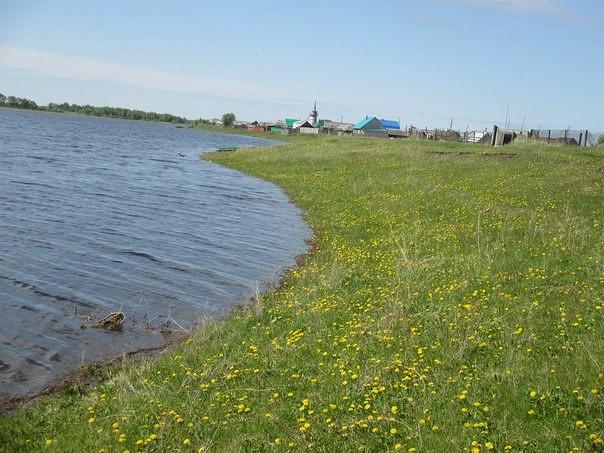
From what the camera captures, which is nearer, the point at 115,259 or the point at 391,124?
the point at 115,259

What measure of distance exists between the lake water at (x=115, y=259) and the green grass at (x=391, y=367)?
1.28 m

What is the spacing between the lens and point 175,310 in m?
13.9

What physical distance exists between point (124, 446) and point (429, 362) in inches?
164

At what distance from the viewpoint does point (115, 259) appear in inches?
701

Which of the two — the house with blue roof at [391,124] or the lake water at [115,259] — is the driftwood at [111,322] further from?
the house with blue roof at [391,124]

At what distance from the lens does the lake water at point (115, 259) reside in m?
11.7

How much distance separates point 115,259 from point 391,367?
11.3 metres

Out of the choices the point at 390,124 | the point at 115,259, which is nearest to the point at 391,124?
the point at 390,124

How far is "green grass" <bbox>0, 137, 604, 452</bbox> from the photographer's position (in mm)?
7059

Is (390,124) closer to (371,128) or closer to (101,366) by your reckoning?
(371,128)

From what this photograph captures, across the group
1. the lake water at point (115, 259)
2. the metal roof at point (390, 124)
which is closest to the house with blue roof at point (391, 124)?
the metal roof at point (390, 124)

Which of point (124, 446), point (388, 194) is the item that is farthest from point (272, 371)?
point (388, 194)

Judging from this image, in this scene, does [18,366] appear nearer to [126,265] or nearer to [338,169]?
[126,265]

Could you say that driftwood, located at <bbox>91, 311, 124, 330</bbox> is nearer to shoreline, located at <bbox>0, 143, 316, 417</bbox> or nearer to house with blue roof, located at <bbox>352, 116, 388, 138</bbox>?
shoreline, located at <bbox>0, 143, 316, 417</bbox>
